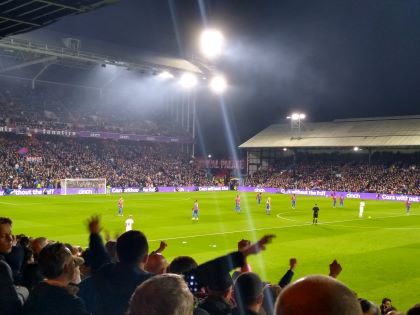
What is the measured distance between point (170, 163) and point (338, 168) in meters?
27.2

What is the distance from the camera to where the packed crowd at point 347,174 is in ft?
215

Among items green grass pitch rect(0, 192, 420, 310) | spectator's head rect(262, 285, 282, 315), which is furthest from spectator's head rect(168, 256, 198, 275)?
green grass pitch rect(0, 192, 420, 310)

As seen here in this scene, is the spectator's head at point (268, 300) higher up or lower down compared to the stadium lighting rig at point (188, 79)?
lower down

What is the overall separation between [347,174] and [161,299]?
73.1 metres

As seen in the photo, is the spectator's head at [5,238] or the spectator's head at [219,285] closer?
the spectator's head at [219,285]

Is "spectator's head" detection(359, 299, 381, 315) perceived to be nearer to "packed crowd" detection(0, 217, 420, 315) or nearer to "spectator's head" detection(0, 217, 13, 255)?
"packed crowd" detection(0, 217, 420, 315)

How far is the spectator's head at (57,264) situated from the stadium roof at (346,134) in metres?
66.3

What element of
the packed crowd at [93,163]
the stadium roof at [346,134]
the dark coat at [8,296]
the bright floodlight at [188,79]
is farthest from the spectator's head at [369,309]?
the bright floodlight at [188,79]

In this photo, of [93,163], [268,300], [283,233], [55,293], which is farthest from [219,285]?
[93,163]

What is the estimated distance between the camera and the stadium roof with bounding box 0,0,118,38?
1245 cm

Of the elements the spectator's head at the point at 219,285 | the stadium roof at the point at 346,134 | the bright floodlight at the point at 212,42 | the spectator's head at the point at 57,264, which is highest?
the bright floodlight at the point at 212,42

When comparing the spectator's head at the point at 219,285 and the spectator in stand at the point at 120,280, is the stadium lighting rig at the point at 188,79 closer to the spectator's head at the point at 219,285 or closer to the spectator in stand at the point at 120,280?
the spectator in stand at the point at 120,280

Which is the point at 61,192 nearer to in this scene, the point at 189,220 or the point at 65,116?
the point at 65,116

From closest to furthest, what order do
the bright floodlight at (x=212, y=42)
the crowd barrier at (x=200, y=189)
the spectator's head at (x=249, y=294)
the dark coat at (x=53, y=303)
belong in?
1. the dark coat at (x=53, y=303)
2. the spectator's head at (x=249, y=294)
3. the crowd barrier at (x=200, y=189)
4. the bright floodlight at (x=212, y=42)
